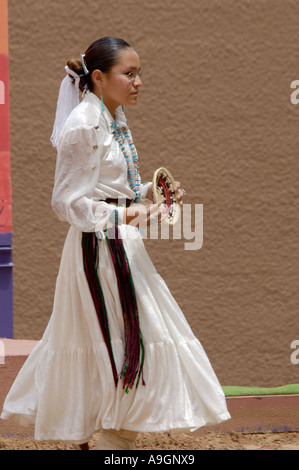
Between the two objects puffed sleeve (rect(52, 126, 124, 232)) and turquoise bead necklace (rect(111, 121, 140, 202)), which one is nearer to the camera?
puffed sleeve (rect(52, 126, 124, 232))

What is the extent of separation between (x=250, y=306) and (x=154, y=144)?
1.23 metres

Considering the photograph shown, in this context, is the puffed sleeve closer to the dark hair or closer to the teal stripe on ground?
the dark hair

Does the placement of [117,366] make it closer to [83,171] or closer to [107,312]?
[107,312]

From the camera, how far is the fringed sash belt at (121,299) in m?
3.57

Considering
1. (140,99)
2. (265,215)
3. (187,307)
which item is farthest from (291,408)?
(140,99)

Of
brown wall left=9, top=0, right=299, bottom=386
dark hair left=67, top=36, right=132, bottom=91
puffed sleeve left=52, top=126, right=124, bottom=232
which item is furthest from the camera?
brown wall left=9, top=0, right=299, bottom=386

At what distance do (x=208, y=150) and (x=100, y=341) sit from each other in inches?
86.9

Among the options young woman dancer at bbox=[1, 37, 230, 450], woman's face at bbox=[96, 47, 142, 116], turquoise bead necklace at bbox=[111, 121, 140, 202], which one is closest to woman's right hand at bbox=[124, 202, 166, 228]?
young woman dancer at bbox=[1, 37, 230, 450]

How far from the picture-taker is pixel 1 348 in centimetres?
474

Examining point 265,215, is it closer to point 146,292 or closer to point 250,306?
point 250,306

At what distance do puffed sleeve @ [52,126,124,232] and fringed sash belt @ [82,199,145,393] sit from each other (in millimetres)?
181

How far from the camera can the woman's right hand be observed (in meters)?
3.54

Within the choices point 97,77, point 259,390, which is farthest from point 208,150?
point 97,77

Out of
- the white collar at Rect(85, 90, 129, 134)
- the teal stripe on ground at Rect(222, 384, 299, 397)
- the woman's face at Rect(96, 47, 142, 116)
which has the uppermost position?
the woman's face at Rect(96, 47, 142, 116)
